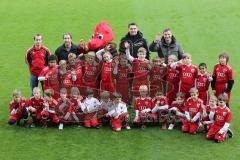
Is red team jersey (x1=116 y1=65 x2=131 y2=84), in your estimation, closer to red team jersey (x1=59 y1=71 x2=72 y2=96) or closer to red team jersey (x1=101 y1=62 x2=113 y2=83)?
red team jersey (x1=101 y1=62 x2=113 y2=83)

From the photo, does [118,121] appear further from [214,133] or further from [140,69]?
[214,133]

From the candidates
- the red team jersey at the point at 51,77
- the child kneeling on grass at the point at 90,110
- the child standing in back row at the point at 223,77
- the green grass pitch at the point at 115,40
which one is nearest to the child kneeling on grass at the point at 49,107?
the green grass pitch at the point at 115,40

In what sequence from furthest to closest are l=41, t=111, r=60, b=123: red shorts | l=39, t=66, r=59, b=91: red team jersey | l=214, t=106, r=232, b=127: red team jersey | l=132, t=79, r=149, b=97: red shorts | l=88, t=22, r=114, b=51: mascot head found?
1. l=88, t=22, r=114, b=51: mascot head
2. l=132, t=79, r=149, b=97: red shorts
3. l=39, t=66, r=59, b=91: red team jersey
4. l=41, t=111, r=60, b=123: red shorts
5. l=214, t=106, r=232, b=127: red team jersey

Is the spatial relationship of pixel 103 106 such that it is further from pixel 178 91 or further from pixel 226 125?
pixel 226 125

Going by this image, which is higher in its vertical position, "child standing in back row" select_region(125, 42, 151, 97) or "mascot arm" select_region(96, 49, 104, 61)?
"mascot arm" select_region(96, 49, 104, 61)

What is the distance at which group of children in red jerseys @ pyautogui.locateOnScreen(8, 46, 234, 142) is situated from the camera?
26.8ft

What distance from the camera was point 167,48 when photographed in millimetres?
8805

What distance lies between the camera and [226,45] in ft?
39.9

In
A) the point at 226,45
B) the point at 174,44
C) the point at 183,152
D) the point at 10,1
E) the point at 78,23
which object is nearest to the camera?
the point at 183,152

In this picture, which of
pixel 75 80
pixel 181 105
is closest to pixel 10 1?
pixel 75 80

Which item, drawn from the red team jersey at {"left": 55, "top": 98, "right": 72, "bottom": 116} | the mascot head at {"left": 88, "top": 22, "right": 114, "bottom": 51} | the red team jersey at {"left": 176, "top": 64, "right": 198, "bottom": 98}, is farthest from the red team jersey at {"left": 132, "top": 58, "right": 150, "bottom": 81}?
the red team jersey at {"left": 55, "top": 98, "right": 72, "bottom": 116}

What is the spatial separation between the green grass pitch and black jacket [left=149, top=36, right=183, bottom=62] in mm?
1415

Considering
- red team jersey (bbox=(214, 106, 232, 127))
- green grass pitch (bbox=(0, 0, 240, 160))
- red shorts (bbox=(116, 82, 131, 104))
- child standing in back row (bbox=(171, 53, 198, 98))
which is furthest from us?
red shorts (bbox=(116, 82, 131, 104))

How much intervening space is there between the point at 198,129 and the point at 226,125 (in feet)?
2.07
